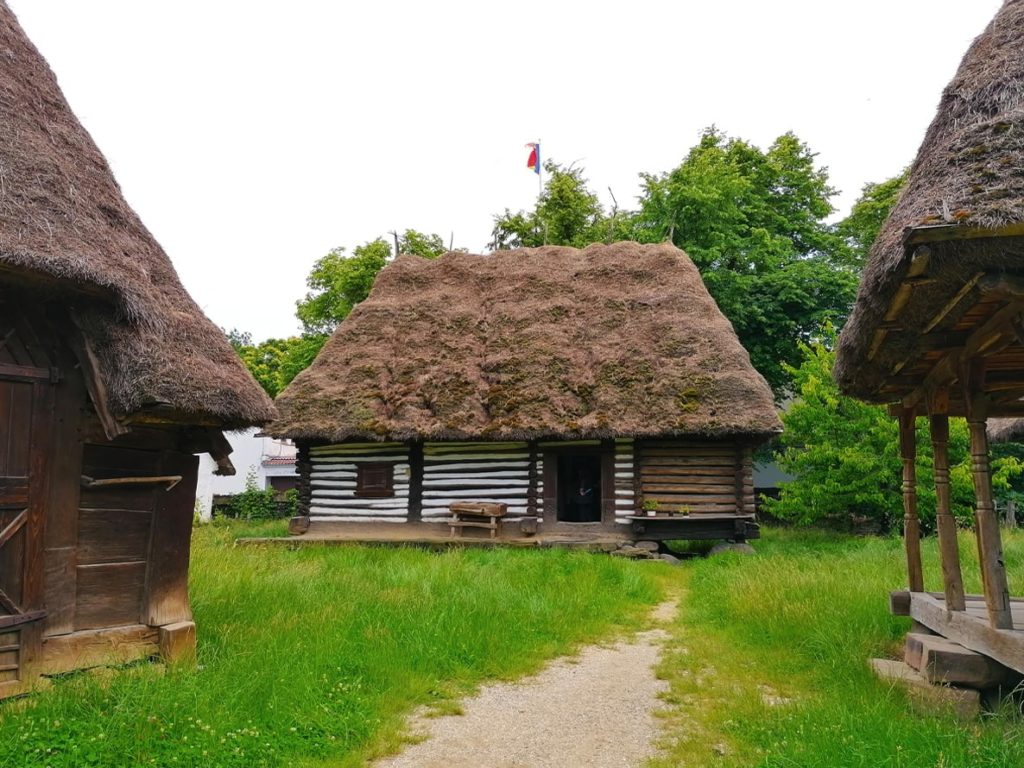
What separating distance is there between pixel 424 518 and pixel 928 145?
41.9ft

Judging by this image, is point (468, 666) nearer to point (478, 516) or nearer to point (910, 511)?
point (910, 511)

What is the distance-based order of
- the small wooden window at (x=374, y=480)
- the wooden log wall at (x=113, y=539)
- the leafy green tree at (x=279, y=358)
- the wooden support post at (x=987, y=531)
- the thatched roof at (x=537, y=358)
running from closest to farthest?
the wooden support post at (x=987, y=531) < the wooden log wall at (x=113, y=539) < the thatched roof at (x=537, y=358) < the small wooden window at (x=374, y=480) < the leafy green tree at (x=279, y=358)

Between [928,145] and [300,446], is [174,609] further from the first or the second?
[300,446]

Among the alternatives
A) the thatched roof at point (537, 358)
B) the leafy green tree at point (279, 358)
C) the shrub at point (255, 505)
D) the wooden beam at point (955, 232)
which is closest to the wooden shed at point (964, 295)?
the wooden beam at point (955, 232)

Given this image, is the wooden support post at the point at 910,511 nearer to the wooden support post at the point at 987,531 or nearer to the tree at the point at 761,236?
the wooden support post at the point at 987,531

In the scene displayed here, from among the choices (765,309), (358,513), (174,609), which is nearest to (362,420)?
(358,513)

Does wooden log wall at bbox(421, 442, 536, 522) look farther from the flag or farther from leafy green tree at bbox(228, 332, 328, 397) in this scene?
the flag

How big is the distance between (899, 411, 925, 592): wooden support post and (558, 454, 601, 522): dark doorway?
12.1 metres

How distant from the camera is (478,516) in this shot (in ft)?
49.4

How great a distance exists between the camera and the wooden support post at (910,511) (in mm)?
6934

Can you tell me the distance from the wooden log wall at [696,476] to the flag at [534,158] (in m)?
18.4

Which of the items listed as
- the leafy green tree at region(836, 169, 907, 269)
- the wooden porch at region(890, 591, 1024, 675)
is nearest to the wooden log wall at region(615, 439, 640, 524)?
the wooden porch at region(890, 591, 1024, 675)

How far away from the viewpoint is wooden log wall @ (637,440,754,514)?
14312 mm

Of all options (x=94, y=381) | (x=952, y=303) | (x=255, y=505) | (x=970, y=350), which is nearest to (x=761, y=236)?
(x=255, y=505)
